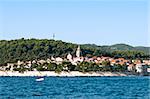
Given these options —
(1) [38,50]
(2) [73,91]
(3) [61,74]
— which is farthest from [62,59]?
(2) [73,91]

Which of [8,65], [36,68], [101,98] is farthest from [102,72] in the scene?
[101,98]

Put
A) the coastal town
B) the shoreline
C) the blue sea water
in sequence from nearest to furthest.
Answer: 1. the blue sea water
2. the shoreline
3. the coastal town

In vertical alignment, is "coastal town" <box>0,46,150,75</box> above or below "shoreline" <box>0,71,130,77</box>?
above

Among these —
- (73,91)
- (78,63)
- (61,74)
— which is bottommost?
(61,74)

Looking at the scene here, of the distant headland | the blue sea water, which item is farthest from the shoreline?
the blue sea water

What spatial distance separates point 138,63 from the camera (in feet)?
489

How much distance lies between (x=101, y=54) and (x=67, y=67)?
120 feet

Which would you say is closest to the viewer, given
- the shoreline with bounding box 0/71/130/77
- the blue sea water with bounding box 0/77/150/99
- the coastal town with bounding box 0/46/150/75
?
the blue sea water with bounding box 0/77/150/99

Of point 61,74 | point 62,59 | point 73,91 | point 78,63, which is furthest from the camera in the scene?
point 62,59

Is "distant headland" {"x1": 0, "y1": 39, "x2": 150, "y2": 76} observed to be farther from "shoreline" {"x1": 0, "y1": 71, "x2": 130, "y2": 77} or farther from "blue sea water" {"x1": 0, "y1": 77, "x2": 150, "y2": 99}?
"blue sea water" {"x1": 0, "y1": 77, "x2": 150, "y2": 99}

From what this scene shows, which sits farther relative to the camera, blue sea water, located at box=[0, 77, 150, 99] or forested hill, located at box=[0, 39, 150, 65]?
forested hill, located at box=[0, 39, 150, 65]

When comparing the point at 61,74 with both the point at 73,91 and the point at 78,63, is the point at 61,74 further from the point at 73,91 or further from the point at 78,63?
the point at 73,91

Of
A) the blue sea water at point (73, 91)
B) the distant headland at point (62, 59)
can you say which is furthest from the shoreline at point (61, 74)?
the blue sea water at point (73, 91)

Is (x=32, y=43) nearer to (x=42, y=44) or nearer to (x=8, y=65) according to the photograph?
(x=42, y=44)
